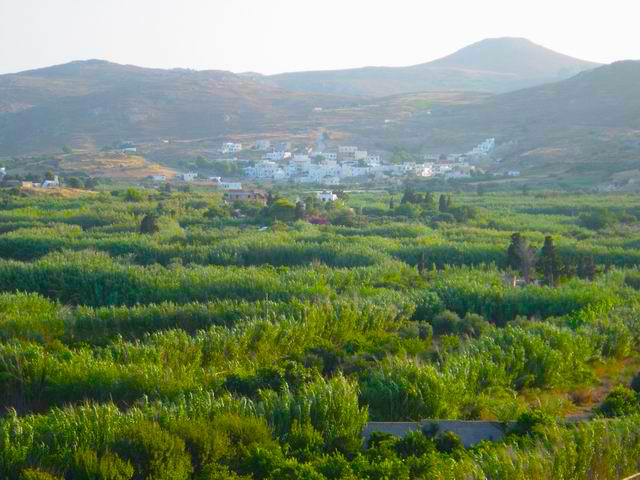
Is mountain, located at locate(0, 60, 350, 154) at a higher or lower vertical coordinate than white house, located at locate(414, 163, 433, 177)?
higher

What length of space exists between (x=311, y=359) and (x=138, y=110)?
105 m

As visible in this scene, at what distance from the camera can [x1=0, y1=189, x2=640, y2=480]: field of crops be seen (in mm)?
8258

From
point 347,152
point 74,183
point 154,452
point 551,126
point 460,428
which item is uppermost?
point 551,126

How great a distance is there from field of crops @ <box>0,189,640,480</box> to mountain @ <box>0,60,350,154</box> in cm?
7873

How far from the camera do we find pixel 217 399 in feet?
33.1

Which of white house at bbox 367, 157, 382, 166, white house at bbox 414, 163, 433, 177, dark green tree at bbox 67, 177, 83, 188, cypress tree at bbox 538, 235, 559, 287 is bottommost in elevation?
white house at bbox 414, 163, 433, 177

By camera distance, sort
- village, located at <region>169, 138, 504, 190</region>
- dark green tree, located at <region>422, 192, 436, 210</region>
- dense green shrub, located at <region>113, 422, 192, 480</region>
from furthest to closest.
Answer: village, located at <region>169, 138, 504, 190</region> < dark green tree, located at <region>422, 192, 436, 210</region> < dense green shrub, located at <region>113, 422, 192, 480</region>

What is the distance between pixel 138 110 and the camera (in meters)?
113

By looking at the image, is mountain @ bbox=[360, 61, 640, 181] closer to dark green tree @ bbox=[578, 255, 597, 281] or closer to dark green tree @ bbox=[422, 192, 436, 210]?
dark green tree @ bbox=[422, 192, 436, 210]

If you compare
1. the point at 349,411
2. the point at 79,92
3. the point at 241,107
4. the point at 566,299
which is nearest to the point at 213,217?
the point at 566,299

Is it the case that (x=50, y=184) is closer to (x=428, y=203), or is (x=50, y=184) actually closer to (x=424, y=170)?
(x=428, y=203)

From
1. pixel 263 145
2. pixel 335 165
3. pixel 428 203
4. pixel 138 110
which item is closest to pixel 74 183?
pixel 428 203

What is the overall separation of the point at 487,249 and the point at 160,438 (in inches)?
776

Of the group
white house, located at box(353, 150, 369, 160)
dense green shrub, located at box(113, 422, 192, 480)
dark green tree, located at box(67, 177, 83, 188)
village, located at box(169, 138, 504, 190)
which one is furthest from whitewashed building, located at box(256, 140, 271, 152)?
dense green shrub, located at box(113, 422, 192, 480)
